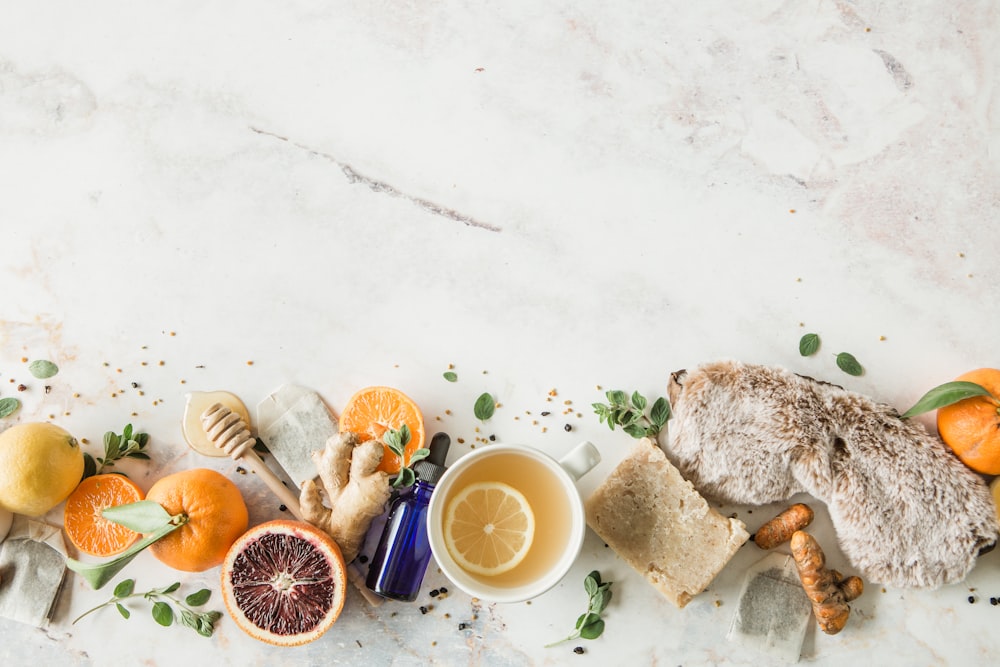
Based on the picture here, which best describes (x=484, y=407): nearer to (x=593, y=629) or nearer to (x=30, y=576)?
(x=593, y=629)

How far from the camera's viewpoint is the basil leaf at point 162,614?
1.38 metres

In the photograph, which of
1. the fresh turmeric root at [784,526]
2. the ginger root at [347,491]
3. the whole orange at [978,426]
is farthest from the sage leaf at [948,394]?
the ginger root at [347,491]

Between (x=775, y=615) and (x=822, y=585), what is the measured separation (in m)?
0.11

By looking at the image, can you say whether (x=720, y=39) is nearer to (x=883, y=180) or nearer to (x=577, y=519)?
(x=883, y=180)

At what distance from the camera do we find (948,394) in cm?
123

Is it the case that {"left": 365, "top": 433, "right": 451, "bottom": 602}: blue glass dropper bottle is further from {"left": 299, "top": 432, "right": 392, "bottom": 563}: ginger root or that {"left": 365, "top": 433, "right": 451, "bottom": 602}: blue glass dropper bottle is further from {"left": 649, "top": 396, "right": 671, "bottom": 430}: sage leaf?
{"left": 649, "top": 396, "right": 671, "bottom": 430}: sage leaf

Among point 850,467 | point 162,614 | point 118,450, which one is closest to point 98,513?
point 118,450

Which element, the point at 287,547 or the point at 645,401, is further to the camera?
the point at 645,401

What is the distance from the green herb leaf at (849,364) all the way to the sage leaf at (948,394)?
12 centimetres

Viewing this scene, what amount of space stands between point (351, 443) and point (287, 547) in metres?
0.19

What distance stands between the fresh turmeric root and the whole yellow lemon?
1191 millimetres

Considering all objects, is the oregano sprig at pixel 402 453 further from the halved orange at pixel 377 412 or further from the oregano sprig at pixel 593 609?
the oregano sprig at pixel 593 609

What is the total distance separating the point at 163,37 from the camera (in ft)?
4.77

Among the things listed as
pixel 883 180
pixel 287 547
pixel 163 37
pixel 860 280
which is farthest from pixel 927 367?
pixel 163 37
